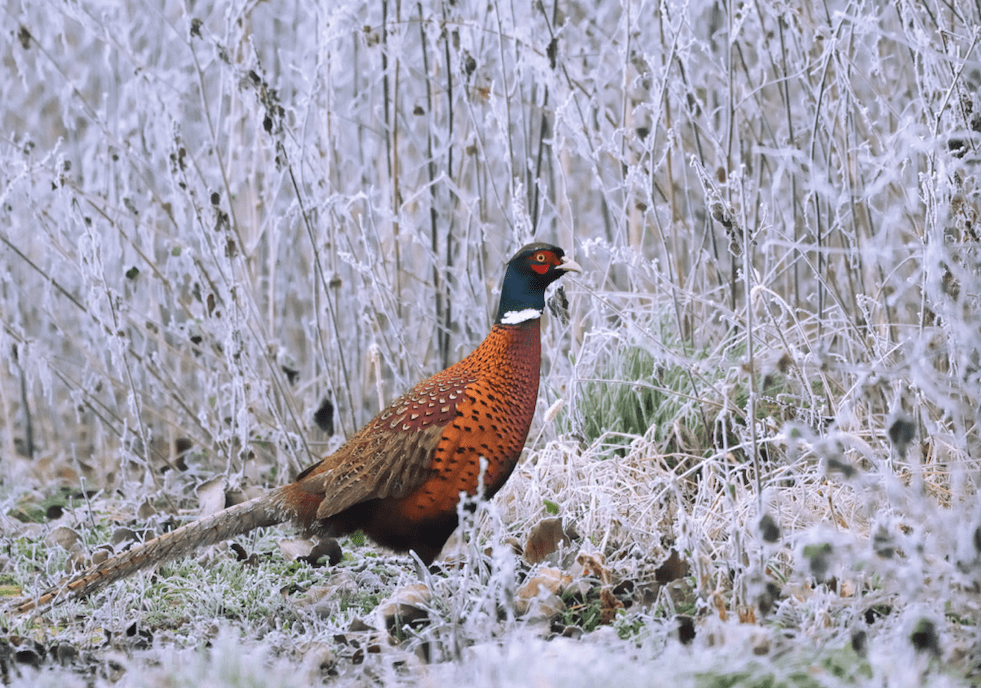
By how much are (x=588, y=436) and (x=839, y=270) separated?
126 cm

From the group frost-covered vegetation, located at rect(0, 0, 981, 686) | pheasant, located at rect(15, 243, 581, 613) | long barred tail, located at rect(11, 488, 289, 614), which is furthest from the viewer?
pheasant, located at rect(15, 243, 581, 613)

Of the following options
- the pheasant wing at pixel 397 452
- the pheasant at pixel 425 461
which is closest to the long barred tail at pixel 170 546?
the pheasant at pixel 425 461

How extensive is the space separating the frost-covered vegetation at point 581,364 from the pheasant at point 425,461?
134mm

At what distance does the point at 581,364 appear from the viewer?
342 cm

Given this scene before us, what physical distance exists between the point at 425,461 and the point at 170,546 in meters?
0.72

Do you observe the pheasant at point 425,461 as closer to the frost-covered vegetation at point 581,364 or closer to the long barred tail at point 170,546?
the long barred tail at point 170,546

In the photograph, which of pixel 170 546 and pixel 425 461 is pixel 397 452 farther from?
pixel 170 546

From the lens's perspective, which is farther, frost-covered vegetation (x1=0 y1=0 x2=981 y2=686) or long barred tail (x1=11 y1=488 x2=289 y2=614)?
long barred tail (x1=11 y1=488 x2=289 y2=614)

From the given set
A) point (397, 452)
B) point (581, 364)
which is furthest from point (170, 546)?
point (581, 364)

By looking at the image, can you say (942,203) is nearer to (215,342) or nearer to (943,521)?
(943,521)

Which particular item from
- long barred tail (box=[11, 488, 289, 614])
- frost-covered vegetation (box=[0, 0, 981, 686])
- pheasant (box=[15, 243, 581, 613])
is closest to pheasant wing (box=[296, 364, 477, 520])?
pheasant (box=[15, 243, 581, 613])

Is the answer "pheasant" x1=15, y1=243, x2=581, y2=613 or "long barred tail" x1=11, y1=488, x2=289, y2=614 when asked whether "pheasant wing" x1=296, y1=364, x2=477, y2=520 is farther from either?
"long barred tail" x1=11, y1=488, x2=289, y2=614

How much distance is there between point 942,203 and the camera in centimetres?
228

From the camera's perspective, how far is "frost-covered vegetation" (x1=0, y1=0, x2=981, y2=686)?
1.98m
